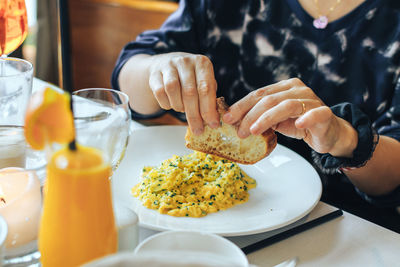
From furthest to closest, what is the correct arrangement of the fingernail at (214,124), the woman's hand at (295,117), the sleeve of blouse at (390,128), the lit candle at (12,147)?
1. the sleeve of blouse at (390,128)
2. the fingernail at (214,124)
3. the woman's hand at (295,117)
4. the lit candle at (12,147)

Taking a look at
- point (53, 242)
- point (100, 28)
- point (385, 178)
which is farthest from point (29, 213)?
point (100, 28)

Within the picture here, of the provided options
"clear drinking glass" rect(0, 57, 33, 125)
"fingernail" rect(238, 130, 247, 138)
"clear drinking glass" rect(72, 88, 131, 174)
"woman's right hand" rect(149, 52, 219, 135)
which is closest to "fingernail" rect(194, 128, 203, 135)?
"woman's right hand" rect(149, 52, 219, 135)

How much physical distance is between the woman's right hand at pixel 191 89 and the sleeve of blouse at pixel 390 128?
0.54m

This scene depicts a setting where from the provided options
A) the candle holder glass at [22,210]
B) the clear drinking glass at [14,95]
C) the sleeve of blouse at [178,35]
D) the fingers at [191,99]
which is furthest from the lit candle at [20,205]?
the sleeve of blouse at [178,35]

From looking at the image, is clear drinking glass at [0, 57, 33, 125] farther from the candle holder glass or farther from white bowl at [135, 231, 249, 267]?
white bowl at [135, 231, 249, 267]

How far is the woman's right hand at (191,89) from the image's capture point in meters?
1.01

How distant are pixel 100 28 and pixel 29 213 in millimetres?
3116

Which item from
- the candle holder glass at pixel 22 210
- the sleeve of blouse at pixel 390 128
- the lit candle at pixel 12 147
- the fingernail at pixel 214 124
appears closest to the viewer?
the candle holder glass at pixel 22 210

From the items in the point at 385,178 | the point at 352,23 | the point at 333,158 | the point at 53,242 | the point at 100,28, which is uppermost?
the point at 352,23

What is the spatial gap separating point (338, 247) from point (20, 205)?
585 millimetres

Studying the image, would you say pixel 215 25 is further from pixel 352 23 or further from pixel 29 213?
pixel 29 213

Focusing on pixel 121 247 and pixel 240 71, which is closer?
pixel 121 247

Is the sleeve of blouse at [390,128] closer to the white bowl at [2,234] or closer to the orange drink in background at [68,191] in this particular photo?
the orange drink in background at [68,191]

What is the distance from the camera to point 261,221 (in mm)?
896
